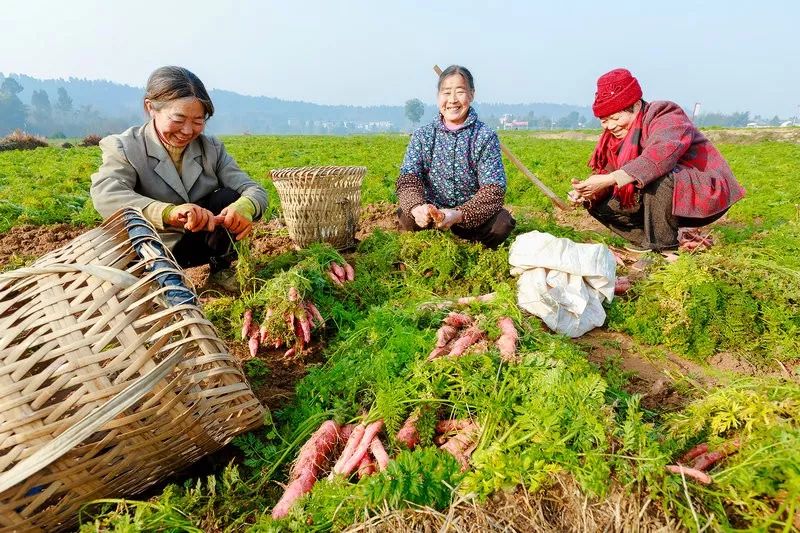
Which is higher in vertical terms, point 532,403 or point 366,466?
point 532,403

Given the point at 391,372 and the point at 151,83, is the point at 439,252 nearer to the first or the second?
the point at 391,372

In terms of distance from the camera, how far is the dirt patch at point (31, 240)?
4922mm

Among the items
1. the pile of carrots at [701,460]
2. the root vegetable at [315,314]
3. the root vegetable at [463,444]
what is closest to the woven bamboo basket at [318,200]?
the root vegetable at [315,314]

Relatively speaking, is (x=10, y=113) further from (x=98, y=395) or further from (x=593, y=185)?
(x=98, y=395)

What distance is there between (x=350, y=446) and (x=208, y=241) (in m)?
2.52

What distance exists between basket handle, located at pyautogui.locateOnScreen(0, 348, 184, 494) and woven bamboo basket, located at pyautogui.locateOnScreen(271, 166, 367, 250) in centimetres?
312

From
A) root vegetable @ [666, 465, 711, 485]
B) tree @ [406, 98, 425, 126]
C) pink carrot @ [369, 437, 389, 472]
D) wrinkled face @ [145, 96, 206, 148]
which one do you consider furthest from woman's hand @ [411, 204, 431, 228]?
tree @ [406, 98, 425, 126]

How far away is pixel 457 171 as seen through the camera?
4293 mm

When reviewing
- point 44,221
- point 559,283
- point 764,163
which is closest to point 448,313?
point 559,283

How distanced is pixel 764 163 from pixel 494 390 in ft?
54.1

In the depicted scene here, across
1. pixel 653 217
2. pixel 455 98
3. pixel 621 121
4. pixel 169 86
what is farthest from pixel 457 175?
pixel 169 86

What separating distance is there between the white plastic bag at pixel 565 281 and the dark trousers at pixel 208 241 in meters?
2.37

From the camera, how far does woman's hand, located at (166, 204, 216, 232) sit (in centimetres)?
304

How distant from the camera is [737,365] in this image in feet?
9.98
